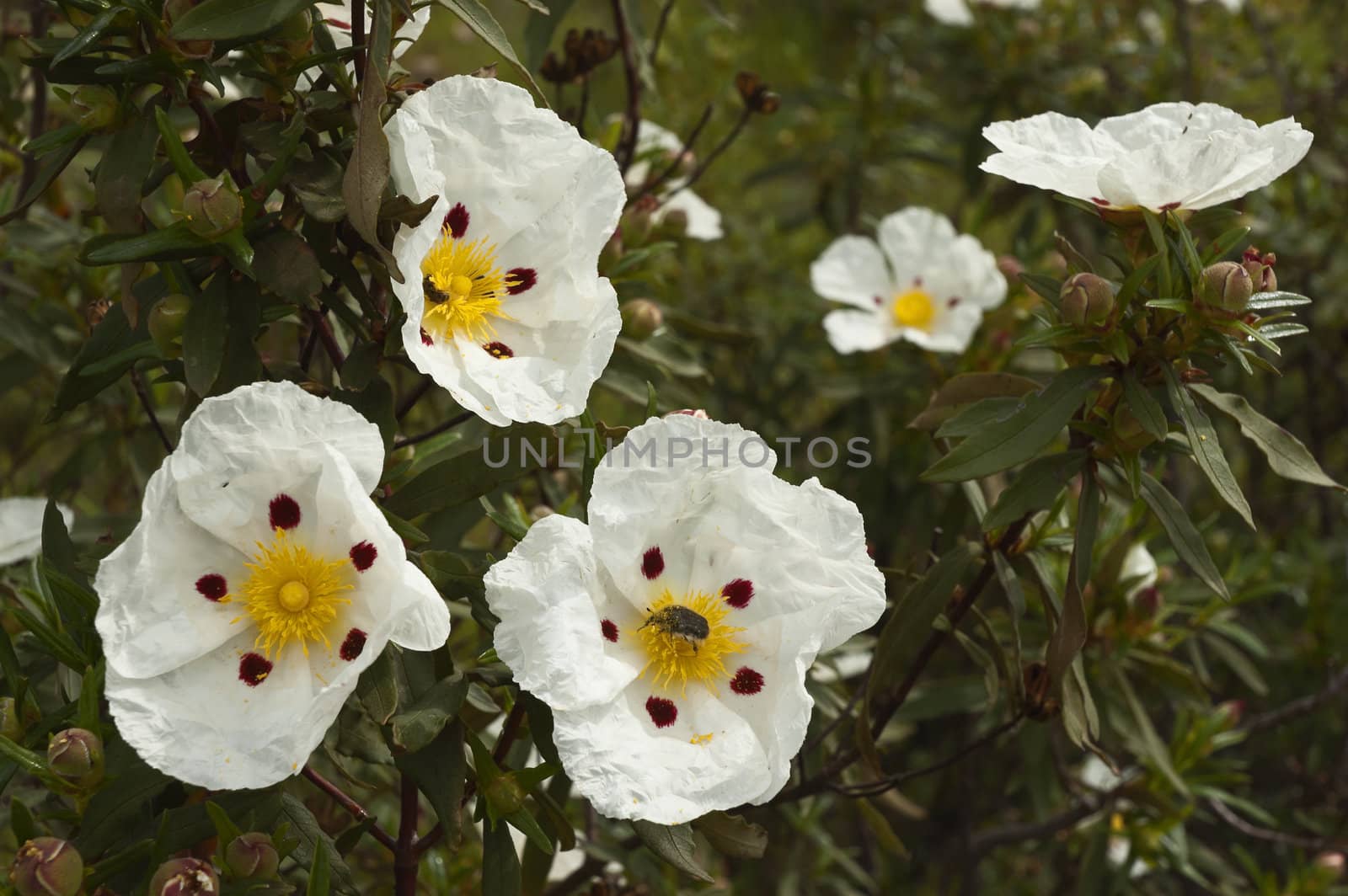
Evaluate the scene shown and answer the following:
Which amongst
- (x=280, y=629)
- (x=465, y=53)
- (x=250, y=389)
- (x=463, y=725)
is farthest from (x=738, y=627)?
(x=465, y=53)

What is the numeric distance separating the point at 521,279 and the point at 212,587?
64 centimetres

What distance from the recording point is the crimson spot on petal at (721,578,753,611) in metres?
1.78

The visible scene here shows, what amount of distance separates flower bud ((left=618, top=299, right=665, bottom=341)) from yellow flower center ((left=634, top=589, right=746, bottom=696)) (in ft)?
3.17

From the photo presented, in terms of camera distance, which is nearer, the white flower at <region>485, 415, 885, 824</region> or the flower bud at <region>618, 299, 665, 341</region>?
the white flower at <region>485, 415, 885, 824</region>

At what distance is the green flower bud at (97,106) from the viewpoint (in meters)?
1.83

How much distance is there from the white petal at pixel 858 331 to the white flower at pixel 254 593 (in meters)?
2.28

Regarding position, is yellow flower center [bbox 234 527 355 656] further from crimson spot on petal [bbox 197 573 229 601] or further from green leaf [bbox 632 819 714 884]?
green leaf [bbox 632 819 714 884]

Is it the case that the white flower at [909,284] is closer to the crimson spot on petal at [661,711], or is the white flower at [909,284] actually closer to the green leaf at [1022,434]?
the green leaf at [1022,434]

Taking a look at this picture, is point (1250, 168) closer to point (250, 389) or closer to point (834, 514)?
point (834, 514)

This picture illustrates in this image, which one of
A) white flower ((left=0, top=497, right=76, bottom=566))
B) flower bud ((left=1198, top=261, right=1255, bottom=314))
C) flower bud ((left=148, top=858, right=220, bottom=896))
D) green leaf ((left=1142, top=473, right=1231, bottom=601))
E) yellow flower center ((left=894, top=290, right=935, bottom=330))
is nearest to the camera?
flower bud ((left=148, top=858, right=220, bottom=896))

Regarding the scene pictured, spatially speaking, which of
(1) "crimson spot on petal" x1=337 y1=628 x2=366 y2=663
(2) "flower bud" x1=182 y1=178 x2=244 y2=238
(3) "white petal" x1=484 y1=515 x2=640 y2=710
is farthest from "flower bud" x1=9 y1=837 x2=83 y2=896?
(2) "flower bud" x1=182 y1=178 x2=244 y2=238

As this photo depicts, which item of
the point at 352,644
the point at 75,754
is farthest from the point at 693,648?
the point at 75,754

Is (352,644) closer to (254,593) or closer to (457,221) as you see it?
(254,593)

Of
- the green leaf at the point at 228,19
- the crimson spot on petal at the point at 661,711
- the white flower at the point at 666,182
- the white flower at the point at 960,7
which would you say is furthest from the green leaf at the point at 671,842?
the white flower at the point at 960,7
